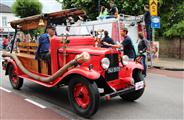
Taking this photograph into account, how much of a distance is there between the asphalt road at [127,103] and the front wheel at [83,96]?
189 mm

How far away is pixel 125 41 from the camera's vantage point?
1014 cm

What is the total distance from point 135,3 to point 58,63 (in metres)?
12.5

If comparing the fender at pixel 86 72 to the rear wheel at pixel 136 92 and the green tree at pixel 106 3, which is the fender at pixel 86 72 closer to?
the rear wheel at pixel 136 92

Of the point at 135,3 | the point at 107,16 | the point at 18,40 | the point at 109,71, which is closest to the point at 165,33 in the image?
the point at 135,3

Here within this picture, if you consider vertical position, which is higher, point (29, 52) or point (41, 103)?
point (29, 52)

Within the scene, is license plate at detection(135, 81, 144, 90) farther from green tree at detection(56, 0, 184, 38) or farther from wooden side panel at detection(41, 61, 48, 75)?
green tree at detection(56, 0, 184, 38)

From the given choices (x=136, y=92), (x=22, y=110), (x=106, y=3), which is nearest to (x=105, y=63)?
(x=136, y=92)

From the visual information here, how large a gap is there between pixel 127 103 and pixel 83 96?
1.42m

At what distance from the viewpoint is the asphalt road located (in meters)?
6.65

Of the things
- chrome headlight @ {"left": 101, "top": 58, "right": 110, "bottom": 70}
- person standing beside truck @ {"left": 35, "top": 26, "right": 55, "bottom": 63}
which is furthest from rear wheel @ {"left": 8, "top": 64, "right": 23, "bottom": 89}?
chrome headlight @ {"left": 101, "top": 58, "right": 110, "bottom": 70}

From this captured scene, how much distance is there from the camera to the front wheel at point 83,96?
6.23 meters

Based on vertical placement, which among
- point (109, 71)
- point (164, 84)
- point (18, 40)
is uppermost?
point (18, 40)

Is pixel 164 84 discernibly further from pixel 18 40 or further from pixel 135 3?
pixel 135 3

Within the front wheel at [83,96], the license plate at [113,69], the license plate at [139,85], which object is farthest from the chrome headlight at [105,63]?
the license plate at [139,85]
